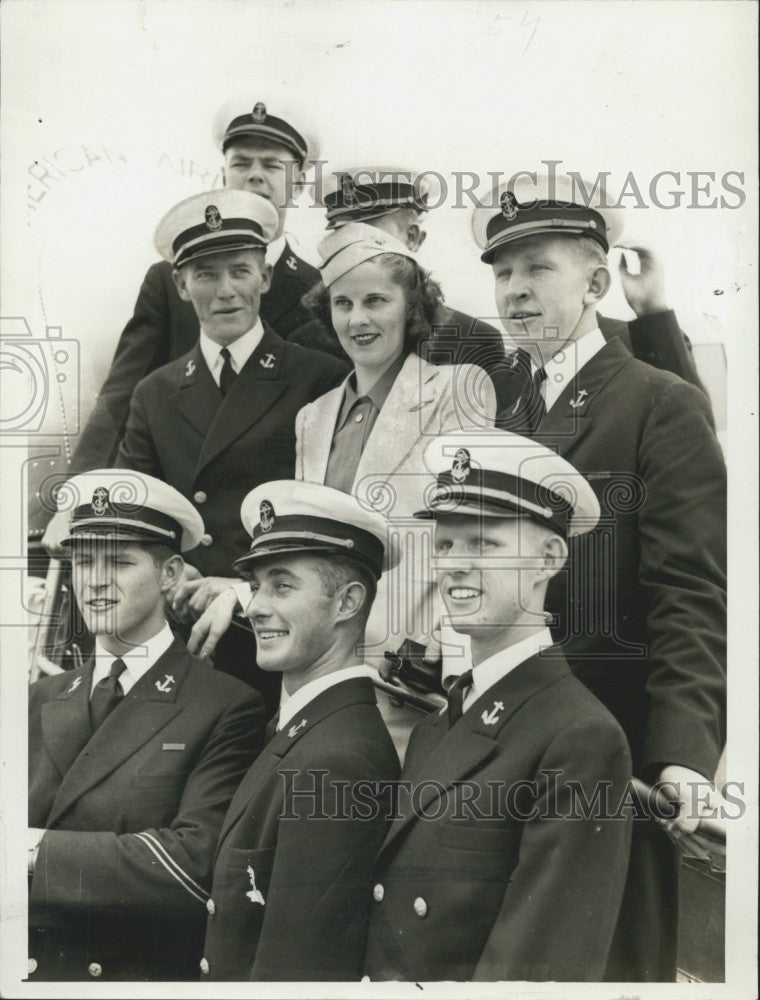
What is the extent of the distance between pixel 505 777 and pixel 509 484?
888mm

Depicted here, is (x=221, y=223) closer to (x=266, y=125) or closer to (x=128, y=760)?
(x=266, y=125)

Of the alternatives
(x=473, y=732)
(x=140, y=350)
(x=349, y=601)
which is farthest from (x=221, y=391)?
(x=473, y=732)

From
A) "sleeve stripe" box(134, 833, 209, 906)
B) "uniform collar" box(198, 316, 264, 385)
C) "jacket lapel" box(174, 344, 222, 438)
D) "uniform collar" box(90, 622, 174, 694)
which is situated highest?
"uniform collar" box(198, 316, 264, 385)

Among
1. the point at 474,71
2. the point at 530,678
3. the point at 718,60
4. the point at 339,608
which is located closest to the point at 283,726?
the point at 339,608

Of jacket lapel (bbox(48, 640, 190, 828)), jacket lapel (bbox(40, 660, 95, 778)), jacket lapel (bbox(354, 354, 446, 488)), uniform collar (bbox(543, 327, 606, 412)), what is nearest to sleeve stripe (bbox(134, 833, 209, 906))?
jacket lapel (bbox(48, 640, 190, 828))

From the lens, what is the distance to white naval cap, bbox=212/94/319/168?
150 inches

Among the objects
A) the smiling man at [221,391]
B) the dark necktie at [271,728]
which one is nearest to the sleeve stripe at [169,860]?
the dark necktie at [271,728]

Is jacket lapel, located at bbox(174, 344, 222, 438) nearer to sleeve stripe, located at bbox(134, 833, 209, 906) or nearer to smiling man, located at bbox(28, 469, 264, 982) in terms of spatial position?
smiling man, located at bbox(28, 469, 264, 982)

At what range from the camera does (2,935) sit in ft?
12.6

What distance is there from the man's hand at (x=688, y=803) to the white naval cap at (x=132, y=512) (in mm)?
1678

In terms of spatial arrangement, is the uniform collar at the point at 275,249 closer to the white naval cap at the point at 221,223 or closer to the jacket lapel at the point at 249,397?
the white naval cap at the point at 221,223

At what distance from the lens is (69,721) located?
3.80 m

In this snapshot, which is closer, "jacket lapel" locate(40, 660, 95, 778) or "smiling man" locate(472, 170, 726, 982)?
"smiling man" locate(472, 170, 726, 982)

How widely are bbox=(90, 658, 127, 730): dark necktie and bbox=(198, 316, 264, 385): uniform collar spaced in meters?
0.99
